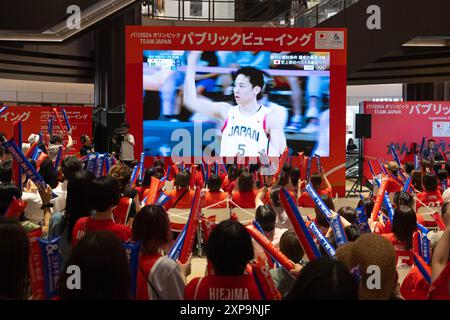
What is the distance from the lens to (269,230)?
3.33m

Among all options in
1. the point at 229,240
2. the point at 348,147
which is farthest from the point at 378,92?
the point at 229,240

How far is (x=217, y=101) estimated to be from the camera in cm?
1117

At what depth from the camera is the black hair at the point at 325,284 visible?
4.65 feet

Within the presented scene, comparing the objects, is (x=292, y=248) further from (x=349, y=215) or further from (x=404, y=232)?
(x=349, y=215)

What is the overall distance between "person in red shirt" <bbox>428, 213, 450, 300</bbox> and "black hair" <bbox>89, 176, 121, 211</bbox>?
1433 mm

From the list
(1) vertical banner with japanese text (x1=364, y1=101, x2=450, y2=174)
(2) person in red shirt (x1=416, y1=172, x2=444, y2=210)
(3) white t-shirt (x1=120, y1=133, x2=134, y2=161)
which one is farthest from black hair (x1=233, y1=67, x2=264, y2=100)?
(2) person in red shirt (x1=416, y1=172, x2=444, y2=210)

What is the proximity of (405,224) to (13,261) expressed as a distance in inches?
89.3

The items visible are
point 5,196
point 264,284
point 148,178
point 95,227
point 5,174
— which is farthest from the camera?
point 148,178

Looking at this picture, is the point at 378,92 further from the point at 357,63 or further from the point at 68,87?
the point at 68,87

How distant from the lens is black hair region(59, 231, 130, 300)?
1632mm

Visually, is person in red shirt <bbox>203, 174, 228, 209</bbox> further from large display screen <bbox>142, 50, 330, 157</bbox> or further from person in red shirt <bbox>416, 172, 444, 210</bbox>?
large display screen <bbox>142, 50, 330, 157</bbox>

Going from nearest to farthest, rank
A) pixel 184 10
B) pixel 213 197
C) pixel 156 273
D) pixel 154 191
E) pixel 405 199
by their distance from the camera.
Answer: pixel 156 273, pixel 154 191, pixel 405 199, pixel 213 197, pixel 184 10

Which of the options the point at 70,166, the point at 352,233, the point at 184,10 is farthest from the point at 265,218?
the point at 184,10

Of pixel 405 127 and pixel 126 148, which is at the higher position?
pixel 405 127
